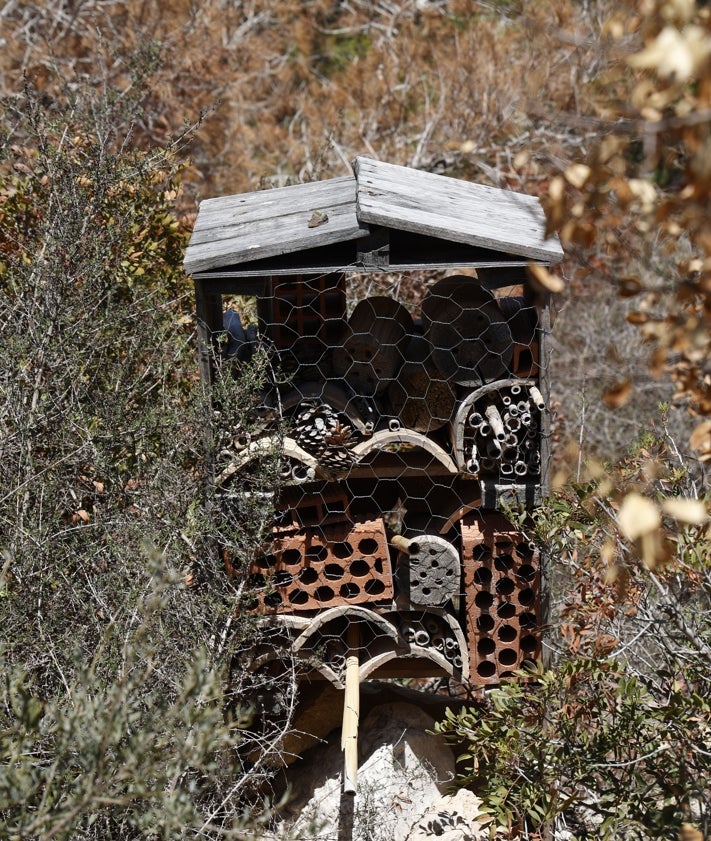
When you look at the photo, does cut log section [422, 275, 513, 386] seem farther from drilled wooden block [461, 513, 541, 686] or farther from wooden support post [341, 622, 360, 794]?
wooden support post [341, 622, 360, 794]

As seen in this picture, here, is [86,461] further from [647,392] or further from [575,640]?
[647,392]

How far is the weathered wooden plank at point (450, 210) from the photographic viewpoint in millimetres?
2508

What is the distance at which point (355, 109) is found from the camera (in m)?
6.49

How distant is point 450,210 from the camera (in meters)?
2.74

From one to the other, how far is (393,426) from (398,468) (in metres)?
0.15

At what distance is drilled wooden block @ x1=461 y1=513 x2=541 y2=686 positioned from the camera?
2.82 metres

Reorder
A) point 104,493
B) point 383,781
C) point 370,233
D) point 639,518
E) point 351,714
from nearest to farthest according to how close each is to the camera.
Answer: point 639,518 < point 370,233 < point 351,714 < point 104,493 < point 383,781

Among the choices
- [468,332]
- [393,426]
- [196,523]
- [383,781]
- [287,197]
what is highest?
[287,197]

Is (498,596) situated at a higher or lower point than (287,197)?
lower

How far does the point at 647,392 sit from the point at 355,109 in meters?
2.82

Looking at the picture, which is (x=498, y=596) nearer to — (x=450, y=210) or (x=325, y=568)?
(x=325, y=568)

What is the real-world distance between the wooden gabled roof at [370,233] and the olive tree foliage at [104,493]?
0.33m

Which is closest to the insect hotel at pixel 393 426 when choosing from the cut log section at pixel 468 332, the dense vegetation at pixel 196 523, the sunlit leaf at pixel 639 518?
the cut log section at pixel 468 332

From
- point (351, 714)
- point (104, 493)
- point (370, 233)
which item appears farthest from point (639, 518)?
point (104, 493)
